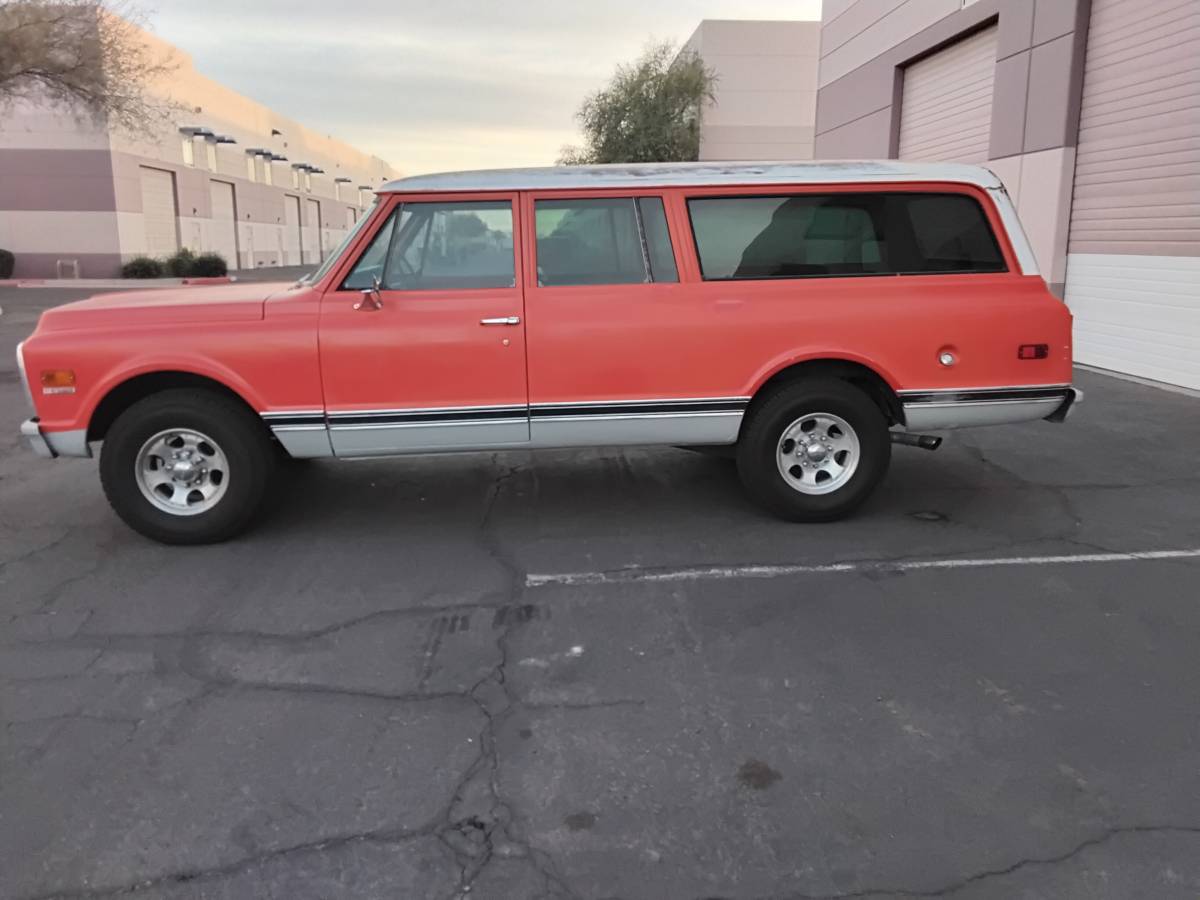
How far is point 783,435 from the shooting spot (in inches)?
208

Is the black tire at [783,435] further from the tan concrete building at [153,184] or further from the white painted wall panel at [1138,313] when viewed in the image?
the tan concrete building at [153,184]

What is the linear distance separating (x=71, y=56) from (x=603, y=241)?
2120 cm

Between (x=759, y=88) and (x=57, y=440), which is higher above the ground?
(x=759, y=88)

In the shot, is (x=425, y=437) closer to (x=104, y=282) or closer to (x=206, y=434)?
(x=206, y=434)

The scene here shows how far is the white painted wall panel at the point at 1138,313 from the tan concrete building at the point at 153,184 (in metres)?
24.5

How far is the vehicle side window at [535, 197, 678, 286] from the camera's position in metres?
5.17

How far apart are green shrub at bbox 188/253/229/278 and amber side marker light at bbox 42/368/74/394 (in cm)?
3120

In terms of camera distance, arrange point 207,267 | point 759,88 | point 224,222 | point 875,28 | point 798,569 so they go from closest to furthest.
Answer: point 798,569 → point 875,28 → point 207,267 → point 759,88 → point 224,222

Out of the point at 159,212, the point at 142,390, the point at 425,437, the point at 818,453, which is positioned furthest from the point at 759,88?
the point at 142,390

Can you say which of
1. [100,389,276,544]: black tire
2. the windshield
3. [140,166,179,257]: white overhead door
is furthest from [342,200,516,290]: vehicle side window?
[140,166,179,257]: white overhead door

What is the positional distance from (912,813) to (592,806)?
1002 millimetres

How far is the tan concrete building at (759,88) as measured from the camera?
40.5 m

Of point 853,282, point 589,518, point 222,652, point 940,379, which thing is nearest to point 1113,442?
point 940,379

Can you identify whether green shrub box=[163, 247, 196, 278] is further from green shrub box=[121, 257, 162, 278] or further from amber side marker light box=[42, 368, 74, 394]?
amber side marker light box=[42, 368, 74, 394]
